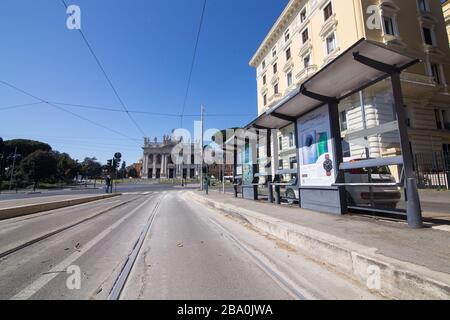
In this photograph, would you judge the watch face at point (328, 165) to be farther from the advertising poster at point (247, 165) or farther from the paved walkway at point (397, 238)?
the advertising poster at point (247, 165)

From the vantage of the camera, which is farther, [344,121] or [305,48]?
[305,48]

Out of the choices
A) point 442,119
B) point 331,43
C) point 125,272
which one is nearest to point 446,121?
point 442,119

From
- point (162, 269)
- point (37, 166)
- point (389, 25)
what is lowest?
point (162, 269)

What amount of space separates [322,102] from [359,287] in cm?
572

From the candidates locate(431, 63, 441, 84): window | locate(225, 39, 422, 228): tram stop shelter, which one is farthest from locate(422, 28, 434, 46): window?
locate(225, 39, 422, 228): tram stop shelter

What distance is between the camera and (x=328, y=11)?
75.2 ft

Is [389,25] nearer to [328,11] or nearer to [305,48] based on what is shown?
[328,11]

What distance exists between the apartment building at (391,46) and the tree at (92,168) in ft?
334

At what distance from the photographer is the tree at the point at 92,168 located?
103075 millimetres

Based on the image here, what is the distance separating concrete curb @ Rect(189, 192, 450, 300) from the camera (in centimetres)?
222

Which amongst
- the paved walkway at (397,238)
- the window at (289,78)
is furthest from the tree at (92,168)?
the paved walkway at (397,238)

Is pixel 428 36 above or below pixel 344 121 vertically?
above

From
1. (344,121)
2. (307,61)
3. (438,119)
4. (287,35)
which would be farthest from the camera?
(287,35)

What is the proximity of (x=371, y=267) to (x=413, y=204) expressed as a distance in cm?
252
